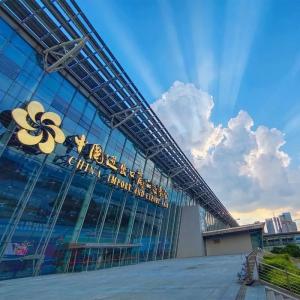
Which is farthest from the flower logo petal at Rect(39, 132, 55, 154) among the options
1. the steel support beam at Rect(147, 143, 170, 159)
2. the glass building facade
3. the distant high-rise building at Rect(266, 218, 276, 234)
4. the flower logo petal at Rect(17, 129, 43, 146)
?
the distant high-rise building at Rect(266, 218, 276, 234)

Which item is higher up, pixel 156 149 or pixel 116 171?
pixel 156 149

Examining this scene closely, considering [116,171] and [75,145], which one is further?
[116,171]

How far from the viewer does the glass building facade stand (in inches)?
512

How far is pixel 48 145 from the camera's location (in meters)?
14.3

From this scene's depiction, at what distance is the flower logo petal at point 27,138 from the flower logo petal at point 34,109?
0.97 meters

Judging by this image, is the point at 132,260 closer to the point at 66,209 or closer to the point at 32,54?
the point at 66,209

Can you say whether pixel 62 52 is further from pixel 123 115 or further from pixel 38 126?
pixel 123 115

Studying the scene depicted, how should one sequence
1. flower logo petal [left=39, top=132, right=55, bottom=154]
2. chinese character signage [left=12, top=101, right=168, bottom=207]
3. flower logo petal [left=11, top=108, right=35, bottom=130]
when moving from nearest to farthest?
flower logo petal [left=11, top=108, right=35, bottom=130] < chinese character signage [left=12, top=101, right=168, bottom=207] < flower logo petal [left=39, top=132, right=55, bottom=154]

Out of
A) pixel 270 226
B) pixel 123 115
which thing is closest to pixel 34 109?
pixel 123 115

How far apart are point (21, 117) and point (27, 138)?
4.00 feet

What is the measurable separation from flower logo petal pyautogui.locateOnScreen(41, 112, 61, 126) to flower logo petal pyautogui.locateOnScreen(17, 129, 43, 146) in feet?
4.56

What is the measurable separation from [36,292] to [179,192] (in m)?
32.4

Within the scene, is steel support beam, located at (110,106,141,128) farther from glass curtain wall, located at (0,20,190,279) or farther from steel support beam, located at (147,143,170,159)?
steel support beam, located at (147,143,170,159)

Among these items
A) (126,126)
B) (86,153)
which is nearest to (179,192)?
(126,126)
